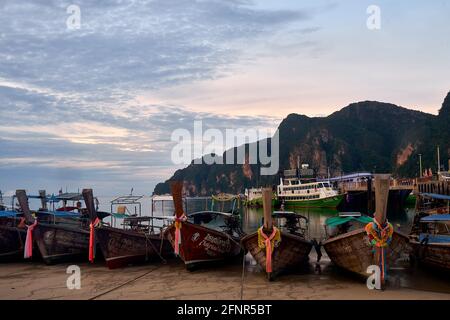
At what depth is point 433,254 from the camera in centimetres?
1380

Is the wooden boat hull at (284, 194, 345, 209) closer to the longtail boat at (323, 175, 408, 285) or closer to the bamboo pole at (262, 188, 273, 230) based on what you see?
the longtail boat at (323, 175, 408, 285)

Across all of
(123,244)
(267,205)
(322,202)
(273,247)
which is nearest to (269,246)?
(273,247)

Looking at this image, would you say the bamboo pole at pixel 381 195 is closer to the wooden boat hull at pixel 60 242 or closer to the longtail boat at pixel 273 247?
the longtail boat at pixel 273 247

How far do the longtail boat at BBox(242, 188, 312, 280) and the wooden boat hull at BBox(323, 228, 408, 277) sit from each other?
43.8 inches

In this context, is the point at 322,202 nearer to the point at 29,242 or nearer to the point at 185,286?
the point at 29,242

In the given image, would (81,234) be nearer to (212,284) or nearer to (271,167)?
(212,284)

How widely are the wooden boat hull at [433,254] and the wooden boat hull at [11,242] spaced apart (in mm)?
16151

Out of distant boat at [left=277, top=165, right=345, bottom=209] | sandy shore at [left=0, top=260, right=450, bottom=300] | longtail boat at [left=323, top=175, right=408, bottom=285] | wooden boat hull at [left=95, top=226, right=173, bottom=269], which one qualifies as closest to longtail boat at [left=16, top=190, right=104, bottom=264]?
sandy shore at [left=0, top=260, right=450, bottom=300]

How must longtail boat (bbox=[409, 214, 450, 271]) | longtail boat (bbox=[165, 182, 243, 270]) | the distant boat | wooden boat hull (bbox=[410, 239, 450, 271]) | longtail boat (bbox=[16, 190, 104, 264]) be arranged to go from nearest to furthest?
wooden boat hull (bbox=[410, 239, 450, 271]) → longtail boat (bbox=[409, 214, 450, 271]) → longtail boat (bbox=[165, 182, 243, 270]) → longtail boat (bbox=[16, 190, 104, 264]) → the distant boat

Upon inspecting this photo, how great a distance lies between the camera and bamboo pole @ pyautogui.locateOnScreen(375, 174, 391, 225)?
11.1 m

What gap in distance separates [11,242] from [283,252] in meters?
12.4

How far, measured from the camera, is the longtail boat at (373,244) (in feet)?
37.1

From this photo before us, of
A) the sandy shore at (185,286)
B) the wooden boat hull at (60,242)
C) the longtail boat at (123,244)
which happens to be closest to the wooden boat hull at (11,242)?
the wooden boat hull at (60,242)
